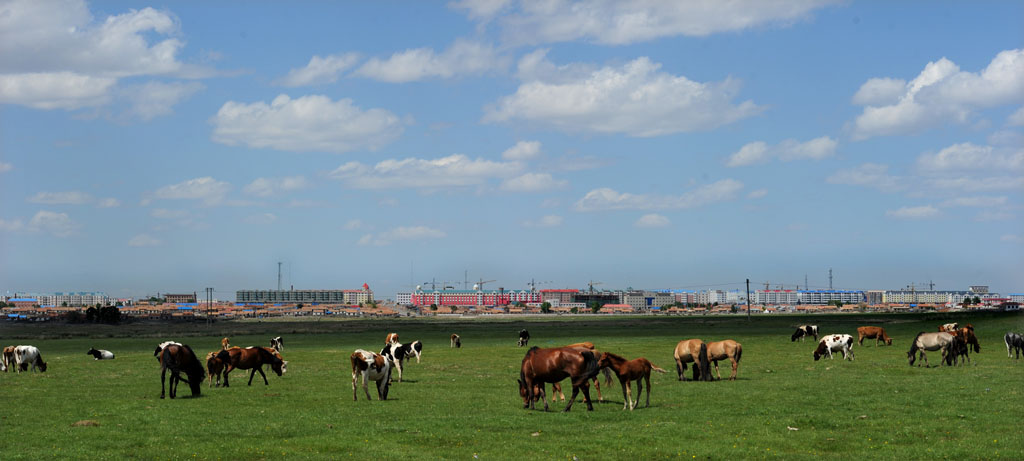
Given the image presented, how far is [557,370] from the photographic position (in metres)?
24.6

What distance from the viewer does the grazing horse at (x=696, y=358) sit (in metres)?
32.7

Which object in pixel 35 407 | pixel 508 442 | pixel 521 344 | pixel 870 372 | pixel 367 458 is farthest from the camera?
pixel 521 344

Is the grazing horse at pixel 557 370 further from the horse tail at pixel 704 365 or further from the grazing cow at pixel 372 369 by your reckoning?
the horse tail at pixel 704 365

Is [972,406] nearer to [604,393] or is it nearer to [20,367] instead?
[604,393]

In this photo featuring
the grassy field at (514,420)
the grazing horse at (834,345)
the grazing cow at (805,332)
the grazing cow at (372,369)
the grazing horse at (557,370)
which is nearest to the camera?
the grassy field at (514,420)

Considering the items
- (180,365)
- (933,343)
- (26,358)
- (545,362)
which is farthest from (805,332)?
(26,358)

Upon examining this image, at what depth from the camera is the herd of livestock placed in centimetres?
2461

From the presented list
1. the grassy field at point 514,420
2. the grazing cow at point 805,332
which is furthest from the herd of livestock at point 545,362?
the grazing cow at point 805,332

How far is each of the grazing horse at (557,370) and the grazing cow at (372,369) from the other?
199 inches

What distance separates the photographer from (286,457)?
18047 mm

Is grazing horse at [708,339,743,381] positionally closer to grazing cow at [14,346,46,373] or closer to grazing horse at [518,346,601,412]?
grazing horse at [518,346,601,412]

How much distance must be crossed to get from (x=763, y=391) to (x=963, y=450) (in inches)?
427

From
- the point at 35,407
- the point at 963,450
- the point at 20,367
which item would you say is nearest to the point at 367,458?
the point at 963,450

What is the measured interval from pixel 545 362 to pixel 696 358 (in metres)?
10.5
